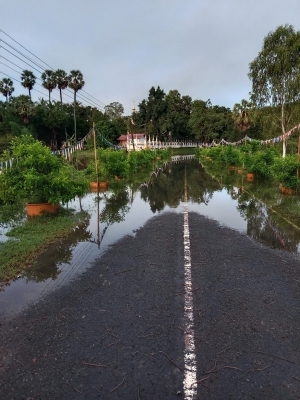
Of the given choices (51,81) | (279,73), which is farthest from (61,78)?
(279,73)

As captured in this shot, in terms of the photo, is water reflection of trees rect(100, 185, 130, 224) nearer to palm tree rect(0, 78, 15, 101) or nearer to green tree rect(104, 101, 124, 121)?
palm tree rect(0, 78, 15, 101)

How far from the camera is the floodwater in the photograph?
496 centimetres

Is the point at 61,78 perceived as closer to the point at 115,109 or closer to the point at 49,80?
the point at 49,80

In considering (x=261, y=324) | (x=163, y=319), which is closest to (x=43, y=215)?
(x=163, y=319)

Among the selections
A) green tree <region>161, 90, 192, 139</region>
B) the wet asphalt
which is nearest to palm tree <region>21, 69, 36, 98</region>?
green tree <region>161, 90, 192, 139</region>

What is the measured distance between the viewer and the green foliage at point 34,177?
8.68 metres

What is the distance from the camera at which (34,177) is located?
8391 millimetres

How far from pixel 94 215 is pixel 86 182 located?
3.65ft

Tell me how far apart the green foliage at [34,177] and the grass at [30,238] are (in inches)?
27.4

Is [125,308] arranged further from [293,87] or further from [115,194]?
[293,87]

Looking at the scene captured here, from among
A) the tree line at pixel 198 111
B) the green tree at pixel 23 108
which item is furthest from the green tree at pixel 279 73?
the green tree at pixel 23 108

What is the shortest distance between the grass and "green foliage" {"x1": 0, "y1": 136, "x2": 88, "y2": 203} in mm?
695

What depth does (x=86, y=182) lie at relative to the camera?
1006 centimetres

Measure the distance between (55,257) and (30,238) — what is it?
50.6 inches
